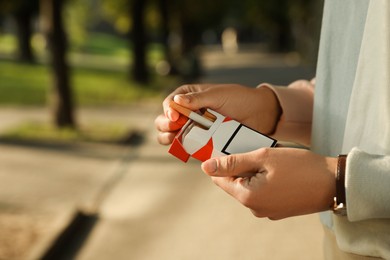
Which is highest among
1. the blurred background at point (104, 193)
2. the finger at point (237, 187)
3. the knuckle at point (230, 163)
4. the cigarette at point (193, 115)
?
the cigarette at point (193, 115)

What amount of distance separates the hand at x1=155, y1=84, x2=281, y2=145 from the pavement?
3.62 meters

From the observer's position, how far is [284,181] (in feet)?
5.24

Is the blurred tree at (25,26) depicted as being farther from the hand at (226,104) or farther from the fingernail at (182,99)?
the fingernail at (182,99)

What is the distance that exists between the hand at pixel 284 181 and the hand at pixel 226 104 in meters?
0.28

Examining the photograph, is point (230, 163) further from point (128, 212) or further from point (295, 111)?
point (128, 212)

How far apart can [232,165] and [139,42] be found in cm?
2113

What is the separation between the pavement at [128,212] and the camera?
589 centimetres

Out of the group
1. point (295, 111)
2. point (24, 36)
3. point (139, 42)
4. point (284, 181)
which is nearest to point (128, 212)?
point (295, 111)

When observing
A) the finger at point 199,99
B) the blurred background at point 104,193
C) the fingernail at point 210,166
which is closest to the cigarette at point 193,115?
the finger at point 199,99

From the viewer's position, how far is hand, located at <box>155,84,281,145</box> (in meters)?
1.88

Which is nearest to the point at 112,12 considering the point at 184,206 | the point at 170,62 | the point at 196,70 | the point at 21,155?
the point at 170,62

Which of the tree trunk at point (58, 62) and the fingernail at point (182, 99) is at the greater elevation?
the fingernail at point (182, 99)

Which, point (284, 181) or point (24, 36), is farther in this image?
point (24, 36)

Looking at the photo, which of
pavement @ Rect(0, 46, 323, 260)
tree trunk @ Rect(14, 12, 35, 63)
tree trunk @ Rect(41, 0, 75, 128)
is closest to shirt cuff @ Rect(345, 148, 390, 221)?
pavement @ Rect(0, 46, 323, 260)
